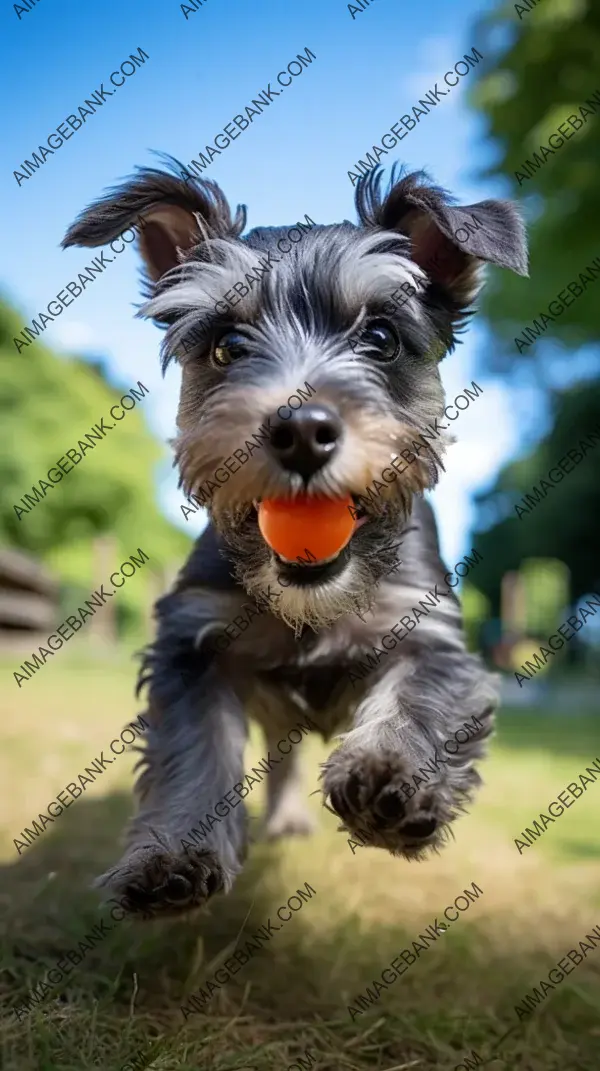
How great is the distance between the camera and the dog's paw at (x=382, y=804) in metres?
2.69

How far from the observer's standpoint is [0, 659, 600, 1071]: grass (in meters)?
2.38

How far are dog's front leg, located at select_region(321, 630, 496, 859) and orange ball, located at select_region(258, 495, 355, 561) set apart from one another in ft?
1.93

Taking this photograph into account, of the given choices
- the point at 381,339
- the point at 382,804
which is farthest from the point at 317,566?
the point at 381,339

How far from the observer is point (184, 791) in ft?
10.7

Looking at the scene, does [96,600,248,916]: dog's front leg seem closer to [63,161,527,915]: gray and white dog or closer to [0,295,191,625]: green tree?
[63,161,527,915]: gray and white dog

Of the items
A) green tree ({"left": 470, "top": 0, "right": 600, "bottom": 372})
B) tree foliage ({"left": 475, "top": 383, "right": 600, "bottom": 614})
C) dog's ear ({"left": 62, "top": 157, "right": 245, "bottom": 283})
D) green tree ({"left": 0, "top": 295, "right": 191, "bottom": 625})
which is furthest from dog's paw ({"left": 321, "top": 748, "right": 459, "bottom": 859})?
green tree ({"left": 0, "top": 295, "right": 191, "bottom": 625})

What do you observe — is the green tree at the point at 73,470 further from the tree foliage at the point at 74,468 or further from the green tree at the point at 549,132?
the green tree at the point at 549,132

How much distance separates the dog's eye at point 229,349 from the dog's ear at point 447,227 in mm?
727

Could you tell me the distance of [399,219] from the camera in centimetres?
361

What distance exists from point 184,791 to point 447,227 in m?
2.08

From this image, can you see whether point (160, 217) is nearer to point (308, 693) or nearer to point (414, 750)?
point (308, 693)

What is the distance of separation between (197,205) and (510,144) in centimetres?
1104

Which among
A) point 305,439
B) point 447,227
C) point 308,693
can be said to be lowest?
point 308,693

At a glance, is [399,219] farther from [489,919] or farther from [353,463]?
[489,919]
